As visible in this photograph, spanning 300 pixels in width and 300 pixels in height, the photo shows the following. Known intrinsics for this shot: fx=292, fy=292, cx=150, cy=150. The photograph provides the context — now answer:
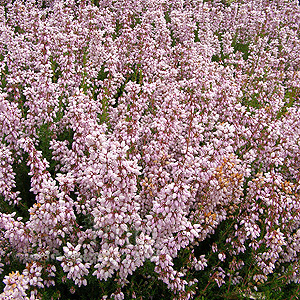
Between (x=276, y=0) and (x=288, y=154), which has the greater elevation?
(x=276, y=0)

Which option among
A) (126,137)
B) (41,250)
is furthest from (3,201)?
(126,137)

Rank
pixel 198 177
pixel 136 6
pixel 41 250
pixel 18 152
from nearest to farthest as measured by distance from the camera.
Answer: pixel 41 250
pixel 198 177
pixel 18 152
pixel 136 6

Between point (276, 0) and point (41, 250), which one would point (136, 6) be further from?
point (41, 250)

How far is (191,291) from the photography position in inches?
154

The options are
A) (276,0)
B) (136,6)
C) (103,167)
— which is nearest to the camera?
(103,167)

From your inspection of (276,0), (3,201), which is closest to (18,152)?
(3,201)

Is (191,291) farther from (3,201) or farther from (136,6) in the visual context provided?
(136,6)

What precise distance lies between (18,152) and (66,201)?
5.76 feet

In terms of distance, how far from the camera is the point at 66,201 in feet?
12.4

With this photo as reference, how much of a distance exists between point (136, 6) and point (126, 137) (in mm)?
8720

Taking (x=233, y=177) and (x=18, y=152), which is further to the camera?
(x=18, y=152)

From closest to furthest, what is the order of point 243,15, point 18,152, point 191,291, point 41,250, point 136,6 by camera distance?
point 41,250 < point 191,291 < point 18,152 < point 136,6 < point 243,15

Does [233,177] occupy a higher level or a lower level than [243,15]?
lower

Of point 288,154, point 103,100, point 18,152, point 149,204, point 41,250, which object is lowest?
point 41,250
